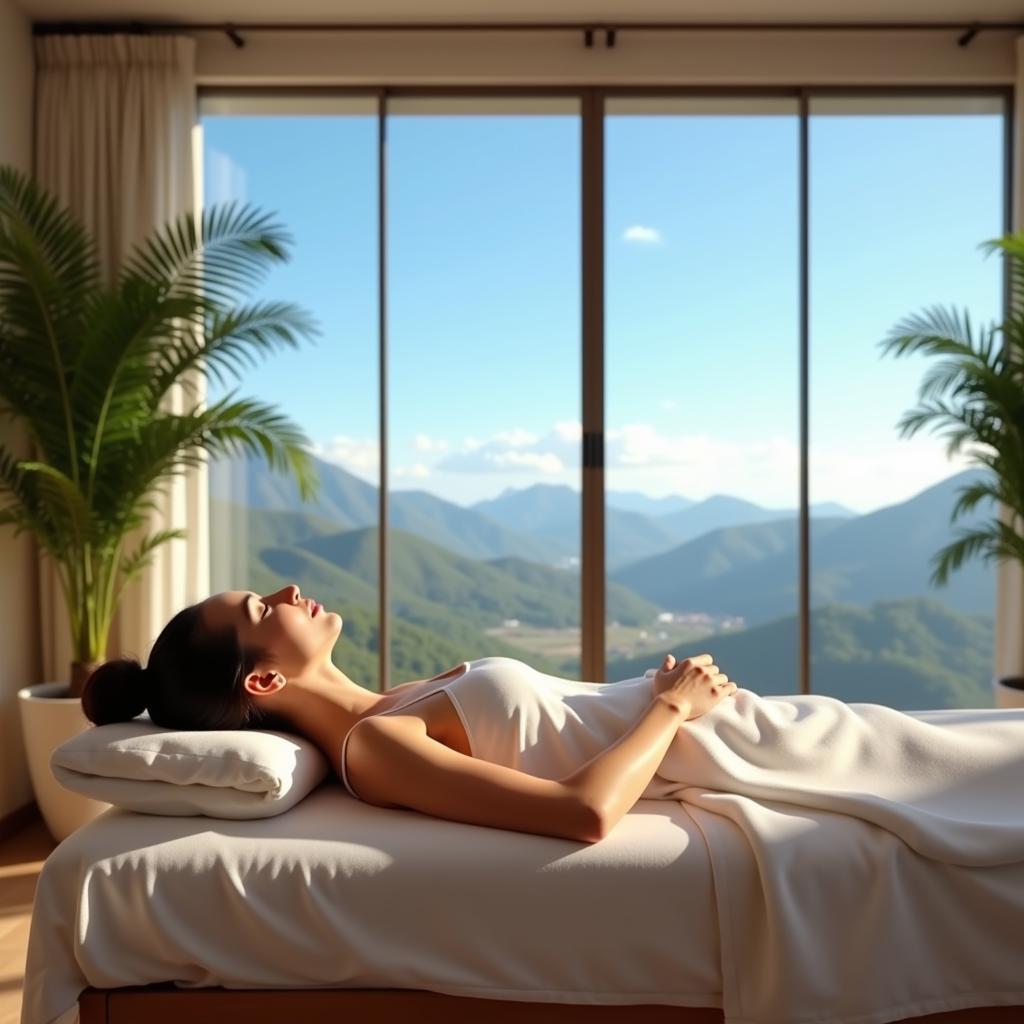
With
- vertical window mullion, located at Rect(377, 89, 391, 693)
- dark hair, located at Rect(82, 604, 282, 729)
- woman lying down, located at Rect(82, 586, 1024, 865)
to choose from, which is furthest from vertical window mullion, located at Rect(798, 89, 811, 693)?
dark hair, located at Rect(82, 604, 282, 729)

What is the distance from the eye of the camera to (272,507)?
6.16m

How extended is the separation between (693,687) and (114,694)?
104cm

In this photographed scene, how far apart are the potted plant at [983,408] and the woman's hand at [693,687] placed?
2032 millimetres

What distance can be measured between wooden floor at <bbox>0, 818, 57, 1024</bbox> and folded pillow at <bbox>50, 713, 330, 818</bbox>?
0.72 m

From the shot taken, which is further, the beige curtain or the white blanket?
the beige curtain

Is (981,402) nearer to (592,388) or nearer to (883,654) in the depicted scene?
(592,388)

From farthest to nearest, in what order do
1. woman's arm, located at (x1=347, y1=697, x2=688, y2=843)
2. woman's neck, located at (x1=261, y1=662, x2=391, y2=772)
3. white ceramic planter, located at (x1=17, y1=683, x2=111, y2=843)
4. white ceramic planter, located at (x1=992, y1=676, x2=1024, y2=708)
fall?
white ceramic planter, located at (x1=992, y1=676, x2=1024, y2=708), white ceramic planter, located at (x1=17, y1=683, x2=111, y2=843), woman's neck, located at (x1=261, y1=662, x2=391, y2=772), woman's arm, located at (x1=347, y1=697, x2=688, y2=843)

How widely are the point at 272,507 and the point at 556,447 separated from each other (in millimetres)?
2338

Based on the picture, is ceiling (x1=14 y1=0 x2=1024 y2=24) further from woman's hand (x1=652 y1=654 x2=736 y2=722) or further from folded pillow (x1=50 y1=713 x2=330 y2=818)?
folded pillow (x1=50 y1=713 x2=330 y2=818)

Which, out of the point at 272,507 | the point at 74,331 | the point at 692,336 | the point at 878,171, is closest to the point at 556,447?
the point at 692,336

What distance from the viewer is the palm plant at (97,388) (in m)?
3.33

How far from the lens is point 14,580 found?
366cm

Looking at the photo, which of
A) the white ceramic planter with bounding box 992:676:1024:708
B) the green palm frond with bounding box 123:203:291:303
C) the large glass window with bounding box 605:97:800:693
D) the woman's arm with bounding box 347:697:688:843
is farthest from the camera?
the large glass window with bounding box 605:97:800:693

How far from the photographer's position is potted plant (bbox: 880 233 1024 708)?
3473 millimetres
